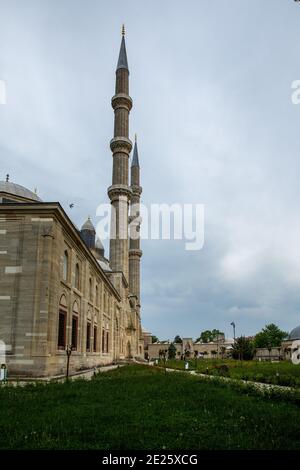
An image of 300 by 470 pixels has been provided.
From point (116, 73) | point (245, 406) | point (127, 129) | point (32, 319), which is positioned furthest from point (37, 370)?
point (116, 73)

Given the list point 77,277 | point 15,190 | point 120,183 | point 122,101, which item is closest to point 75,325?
point 77,277

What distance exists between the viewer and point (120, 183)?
4550 centimetres

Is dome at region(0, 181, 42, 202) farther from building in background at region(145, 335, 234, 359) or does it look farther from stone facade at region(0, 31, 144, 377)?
building in background at region(145, 335, 234, 359)

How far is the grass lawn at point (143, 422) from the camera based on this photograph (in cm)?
479

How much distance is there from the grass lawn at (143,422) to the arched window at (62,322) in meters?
9.54

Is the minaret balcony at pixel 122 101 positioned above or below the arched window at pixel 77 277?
above

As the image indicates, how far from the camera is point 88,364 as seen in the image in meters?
26.2

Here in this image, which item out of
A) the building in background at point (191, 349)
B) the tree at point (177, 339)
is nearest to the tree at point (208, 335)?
the tree at point (177, 339)

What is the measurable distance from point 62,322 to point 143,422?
14232 millimetres

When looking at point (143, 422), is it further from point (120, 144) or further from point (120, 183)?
point (120, 144)

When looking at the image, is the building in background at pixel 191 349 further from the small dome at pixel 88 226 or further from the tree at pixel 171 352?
the small dome at pixel 88 226

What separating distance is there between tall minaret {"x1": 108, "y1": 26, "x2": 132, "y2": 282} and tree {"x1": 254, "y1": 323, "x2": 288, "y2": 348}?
1987 inches

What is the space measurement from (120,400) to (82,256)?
53.4 feet
